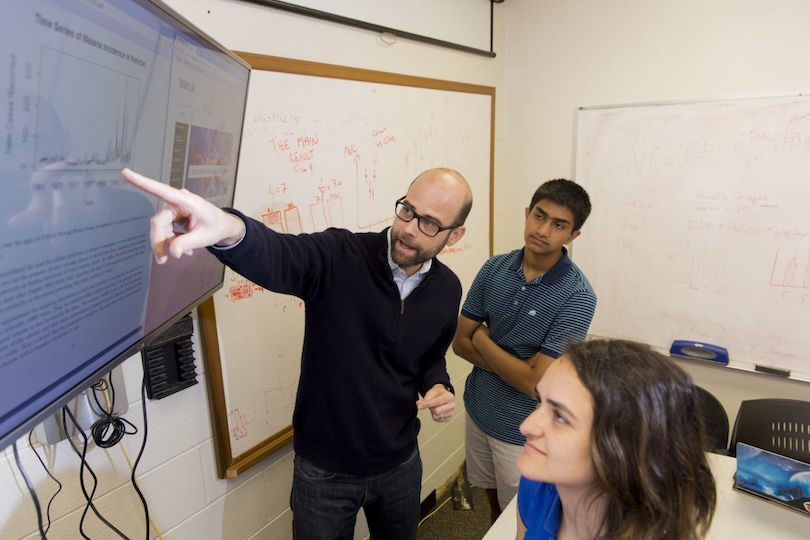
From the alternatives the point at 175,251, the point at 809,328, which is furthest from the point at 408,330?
the point at 809,328

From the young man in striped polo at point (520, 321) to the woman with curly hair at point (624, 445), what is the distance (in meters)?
0.72

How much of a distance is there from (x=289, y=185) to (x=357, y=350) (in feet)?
2.14

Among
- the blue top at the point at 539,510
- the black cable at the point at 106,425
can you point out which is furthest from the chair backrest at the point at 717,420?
the black cable at the point at 106,425

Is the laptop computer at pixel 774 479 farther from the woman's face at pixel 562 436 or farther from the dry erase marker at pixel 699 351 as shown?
the dry erase marker at pixel 699 351

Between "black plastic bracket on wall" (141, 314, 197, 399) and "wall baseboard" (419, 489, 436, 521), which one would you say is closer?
"black plastic bracket on wall" (141, 314, 197, 399)

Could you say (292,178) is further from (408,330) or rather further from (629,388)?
(629,388)

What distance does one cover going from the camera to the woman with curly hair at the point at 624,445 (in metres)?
0.82

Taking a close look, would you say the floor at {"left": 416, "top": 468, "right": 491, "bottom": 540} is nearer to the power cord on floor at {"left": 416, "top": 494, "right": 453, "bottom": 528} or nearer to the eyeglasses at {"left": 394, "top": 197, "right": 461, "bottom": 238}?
the power cord on floor at {"left": 416, "top": 494, "right": 453, "bottom": 528}

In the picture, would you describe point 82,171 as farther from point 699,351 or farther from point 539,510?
point 699,351

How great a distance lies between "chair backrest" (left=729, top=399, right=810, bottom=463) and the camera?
1.77 meters

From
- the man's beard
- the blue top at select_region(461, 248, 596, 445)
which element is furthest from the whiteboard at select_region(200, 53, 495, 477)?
the blue top at select_region(461, 248, 596, 445)

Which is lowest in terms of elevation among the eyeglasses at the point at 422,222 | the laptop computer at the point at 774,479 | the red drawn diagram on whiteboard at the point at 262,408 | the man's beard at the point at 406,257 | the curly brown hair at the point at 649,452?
the laptop computer at the point at 774,479

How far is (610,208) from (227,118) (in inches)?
87.1

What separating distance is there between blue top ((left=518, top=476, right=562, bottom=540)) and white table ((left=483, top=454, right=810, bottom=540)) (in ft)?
0.53
